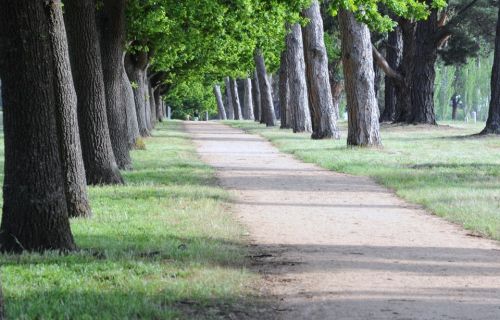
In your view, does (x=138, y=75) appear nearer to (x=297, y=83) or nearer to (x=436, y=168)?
(x=297, y=83)

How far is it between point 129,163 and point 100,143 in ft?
13.9

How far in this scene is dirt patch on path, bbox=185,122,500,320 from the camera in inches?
297

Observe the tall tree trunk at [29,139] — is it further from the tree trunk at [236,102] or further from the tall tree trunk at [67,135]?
the tree trunk at [236,102]

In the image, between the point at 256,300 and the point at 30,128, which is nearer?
the point at 256,300

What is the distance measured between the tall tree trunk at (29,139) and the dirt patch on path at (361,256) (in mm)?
2281

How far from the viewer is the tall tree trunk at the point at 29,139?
383 inches

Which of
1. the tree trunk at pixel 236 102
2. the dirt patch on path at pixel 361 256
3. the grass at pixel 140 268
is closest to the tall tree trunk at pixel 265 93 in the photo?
the tree trunk at pixel 236 102

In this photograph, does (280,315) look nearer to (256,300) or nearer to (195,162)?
(256,300)

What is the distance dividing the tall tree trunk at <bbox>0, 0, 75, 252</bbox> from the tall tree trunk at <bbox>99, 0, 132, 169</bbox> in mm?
10725

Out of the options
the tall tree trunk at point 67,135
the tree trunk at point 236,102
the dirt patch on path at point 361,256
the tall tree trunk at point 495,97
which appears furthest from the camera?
the tree trunk at point 236,102

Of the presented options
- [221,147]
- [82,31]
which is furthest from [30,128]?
[221,147]

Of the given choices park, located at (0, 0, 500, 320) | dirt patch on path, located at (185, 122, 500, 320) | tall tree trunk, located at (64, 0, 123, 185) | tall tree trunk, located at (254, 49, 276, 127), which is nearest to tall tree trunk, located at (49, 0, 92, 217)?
park, located at (0, 0, 500, 320)

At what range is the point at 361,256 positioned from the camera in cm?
996

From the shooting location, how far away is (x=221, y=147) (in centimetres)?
3241
